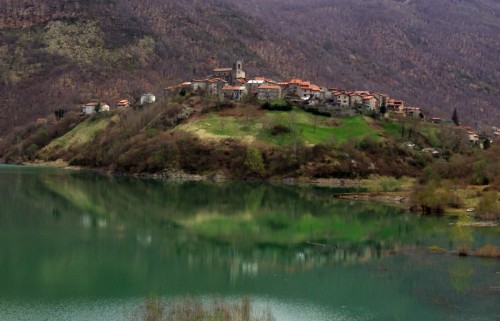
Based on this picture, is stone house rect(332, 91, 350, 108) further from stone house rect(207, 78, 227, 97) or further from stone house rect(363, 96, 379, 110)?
stone house rect(207, 78, 227, 97)

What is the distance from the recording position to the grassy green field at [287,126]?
116m

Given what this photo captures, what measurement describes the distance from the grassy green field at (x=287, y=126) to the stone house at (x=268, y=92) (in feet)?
29.0

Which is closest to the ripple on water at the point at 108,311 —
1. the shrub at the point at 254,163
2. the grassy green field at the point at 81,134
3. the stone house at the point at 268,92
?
the shrub at the point at 254,163

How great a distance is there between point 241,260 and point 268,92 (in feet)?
314

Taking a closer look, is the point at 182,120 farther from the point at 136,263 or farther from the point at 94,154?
the point at 136,263

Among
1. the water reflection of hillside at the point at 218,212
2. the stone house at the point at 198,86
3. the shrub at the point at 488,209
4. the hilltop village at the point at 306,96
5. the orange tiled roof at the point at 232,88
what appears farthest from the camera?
the stone house at the point at 198,86

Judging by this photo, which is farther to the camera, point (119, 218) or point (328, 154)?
point (328, 154)

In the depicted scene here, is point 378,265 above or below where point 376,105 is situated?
above

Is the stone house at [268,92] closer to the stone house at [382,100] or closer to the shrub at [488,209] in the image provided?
the stone house at [382,100]

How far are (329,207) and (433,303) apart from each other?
39.9 meters

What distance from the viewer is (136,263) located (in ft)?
125

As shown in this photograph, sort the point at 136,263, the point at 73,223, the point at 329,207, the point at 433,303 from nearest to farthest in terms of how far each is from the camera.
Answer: the point at 433,303
the point at 136,263
the point at 73,223
the point at 329,207

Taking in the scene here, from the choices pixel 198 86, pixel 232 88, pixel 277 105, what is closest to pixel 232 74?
pixel 198 86

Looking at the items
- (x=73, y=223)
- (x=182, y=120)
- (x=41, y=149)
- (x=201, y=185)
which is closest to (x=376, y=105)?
(x=182, y=120)
